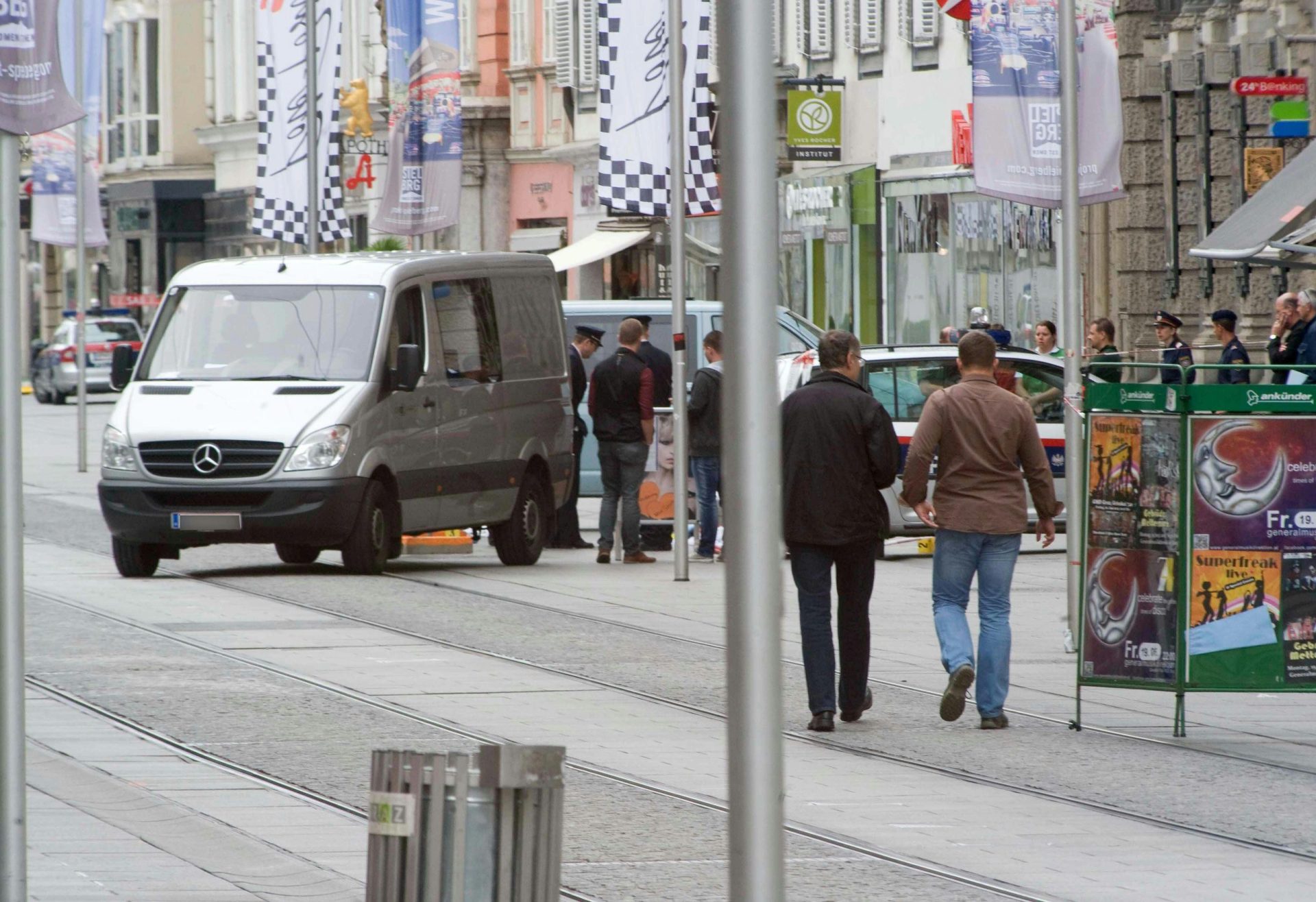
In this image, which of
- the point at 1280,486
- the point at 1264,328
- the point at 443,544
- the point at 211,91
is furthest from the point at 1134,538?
the point at 211,91

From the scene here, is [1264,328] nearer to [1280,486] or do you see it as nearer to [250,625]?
[250,625]

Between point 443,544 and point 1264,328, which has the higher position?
point 1264,328

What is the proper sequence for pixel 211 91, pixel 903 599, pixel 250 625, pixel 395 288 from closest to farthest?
1. pixel 250 625
2. pixel 903 599
3. pixel 395 288
4. pixel 211 91

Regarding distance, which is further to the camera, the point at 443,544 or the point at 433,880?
the point at 443,544

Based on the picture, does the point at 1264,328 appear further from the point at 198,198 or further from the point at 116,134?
the point at 116,134

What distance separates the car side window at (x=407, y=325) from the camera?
18.5 metres

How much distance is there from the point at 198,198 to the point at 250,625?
51.6m

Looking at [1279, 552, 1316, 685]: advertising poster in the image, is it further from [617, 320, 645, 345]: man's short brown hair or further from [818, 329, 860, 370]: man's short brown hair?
[617, 320, 645, 345]: man's short brown hair

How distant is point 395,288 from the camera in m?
18.7

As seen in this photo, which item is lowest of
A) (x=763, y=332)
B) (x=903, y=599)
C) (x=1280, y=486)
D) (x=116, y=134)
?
(x=903, y=599)

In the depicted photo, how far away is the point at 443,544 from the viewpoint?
21.1 m

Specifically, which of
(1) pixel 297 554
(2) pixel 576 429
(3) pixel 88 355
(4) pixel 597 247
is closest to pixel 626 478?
(2) pixel 576 429

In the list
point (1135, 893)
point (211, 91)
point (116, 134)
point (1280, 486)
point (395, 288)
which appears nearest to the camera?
point (1135, 893)

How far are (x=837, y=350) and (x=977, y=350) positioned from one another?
0.66m
